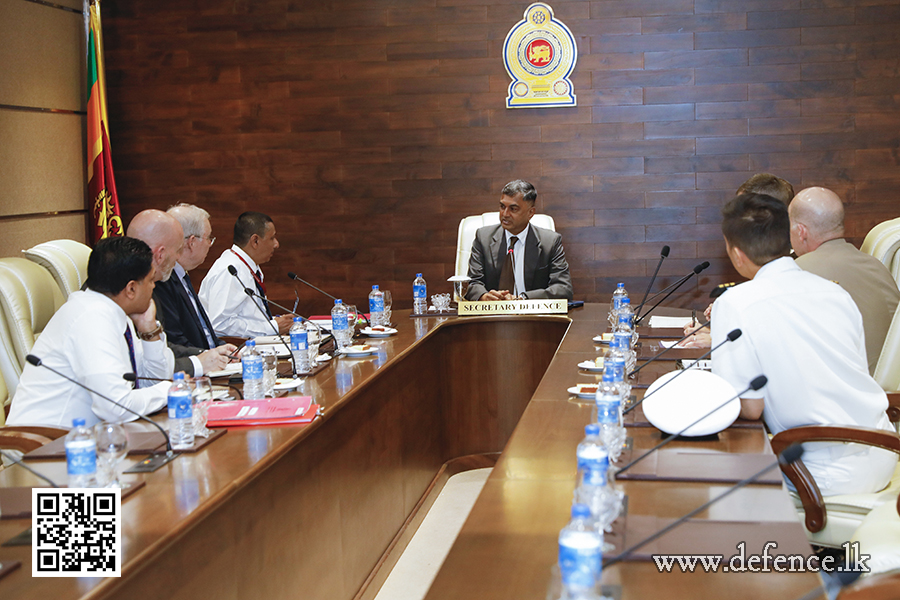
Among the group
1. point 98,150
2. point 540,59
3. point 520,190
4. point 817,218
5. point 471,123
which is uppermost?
point 540,59

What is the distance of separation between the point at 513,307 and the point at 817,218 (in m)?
1.46

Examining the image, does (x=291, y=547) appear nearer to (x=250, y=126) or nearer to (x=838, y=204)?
(x=838, y=204)

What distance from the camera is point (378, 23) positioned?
17.6 feet

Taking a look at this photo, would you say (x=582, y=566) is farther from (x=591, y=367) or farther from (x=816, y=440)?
(x=591, y=367)

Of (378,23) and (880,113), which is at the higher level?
(378,23)

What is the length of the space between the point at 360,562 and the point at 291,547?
0.62 metres

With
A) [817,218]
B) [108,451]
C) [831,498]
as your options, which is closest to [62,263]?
[108,451]

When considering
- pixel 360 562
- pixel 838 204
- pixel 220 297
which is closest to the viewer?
pixel 360 562

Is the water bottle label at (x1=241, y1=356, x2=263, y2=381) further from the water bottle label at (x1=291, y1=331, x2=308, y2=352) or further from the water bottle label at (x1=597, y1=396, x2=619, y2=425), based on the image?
the water bottle label at (x1=597, y1=396, x2=619, y2=425)

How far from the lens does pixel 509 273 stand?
4.72 meters

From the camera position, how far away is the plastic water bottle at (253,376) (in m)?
2.46

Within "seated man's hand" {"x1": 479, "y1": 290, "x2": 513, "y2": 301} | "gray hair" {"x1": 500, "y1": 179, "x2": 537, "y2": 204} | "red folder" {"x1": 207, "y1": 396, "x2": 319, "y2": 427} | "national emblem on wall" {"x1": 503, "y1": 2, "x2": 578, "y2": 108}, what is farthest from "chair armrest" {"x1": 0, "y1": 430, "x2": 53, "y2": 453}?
"national emblem on wall" {"x1": 503, "y1": 2, "x2": 578, "y2": 108}

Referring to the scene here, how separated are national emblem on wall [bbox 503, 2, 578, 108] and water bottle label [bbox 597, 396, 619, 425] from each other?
373 cm

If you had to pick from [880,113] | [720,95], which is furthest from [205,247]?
[880,113]
